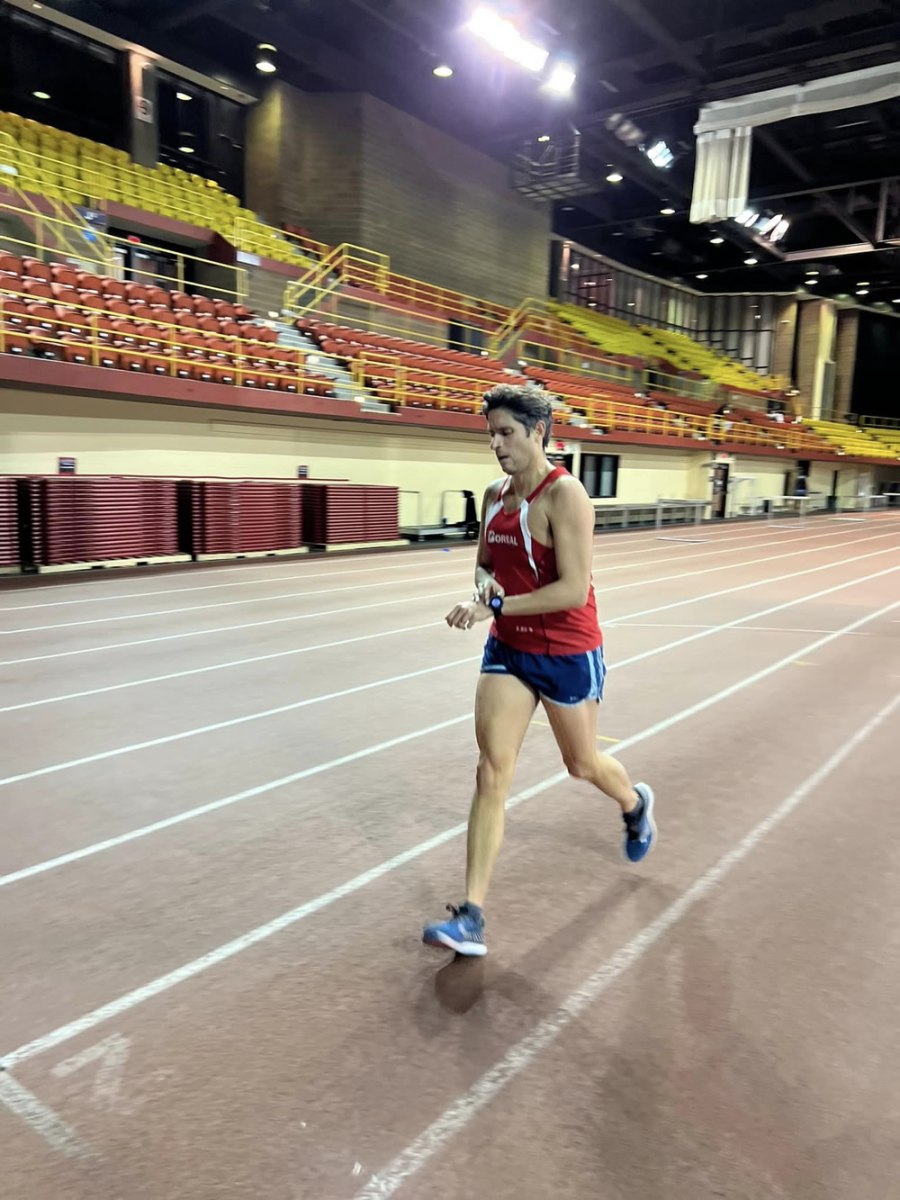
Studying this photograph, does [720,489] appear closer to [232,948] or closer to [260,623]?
[260,623]

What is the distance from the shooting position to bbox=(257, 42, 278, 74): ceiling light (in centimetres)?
2448

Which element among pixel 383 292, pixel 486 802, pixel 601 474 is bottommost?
pixel 486 802

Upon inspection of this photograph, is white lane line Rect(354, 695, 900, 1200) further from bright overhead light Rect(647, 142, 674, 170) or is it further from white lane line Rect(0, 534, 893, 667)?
bright overhead light Rect(647, 142, 674, 170)

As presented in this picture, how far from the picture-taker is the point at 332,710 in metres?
5.86

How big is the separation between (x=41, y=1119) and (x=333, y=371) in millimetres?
18724

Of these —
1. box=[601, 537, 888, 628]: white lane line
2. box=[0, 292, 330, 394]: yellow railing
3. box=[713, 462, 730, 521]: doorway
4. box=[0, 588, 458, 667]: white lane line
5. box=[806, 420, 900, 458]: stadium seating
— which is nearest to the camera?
box=[0, 588, 458, 667]: white lane line

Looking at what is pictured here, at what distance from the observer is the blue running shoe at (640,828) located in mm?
3525

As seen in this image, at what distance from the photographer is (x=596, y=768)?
3180 mm

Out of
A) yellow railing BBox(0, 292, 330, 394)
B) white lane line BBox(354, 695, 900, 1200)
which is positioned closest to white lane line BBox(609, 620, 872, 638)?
white lane line BBox(354, 695, 900, 1200)

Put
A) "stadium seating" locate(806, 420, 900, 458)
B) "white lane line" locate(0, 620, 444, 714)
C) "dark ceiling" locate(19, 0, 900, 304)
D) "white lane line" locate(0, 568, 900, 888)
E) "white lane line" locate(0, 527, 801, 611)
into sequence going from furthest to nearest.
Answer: "stadium seating" locate(806, 420, 900, 458)
"dark ceiling" locate(19, 0, 900, 304)
"white lane line" locate(0, 527, 801, 611)
"white lane line" locate(0, 620, 444, 714)
"white lane line" locate(0, 568, 900, 888)

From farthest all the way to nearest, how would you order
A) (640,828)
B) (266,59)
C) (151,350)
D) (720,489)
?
(720,489) < (266,59) < (151,350) < (640,828)

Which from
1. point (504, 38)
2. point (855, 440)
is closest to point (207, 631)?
point (504, 38)

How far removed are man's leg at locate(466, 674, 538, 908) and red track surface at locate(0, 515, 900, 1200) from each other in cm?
34

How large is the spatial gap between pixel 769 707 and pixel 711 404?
34.3 meters
